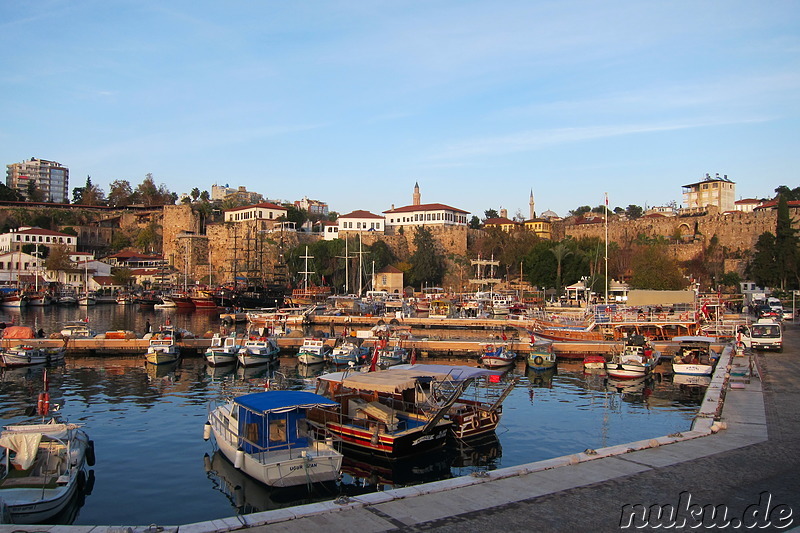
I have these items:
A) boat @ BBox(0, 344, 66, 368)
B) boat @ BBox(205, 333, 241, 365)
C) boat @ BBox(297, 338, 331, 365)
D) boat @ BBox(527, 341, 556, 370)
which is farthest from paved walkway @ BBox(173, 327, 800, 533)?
boat @ BBox(0, 344, 66, 368)

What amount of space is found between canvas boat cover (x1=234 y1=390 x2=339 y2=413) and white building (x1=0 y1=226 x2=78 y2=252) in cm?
8898

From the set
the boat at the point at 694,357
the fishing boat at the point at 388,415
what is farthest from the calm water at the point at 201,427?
the boat at the point at 694,357

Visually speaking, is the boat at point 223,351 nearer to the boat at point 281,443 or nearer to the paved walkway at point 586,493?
the boat at point 281,443

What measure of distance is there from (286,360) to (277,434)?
20189mm

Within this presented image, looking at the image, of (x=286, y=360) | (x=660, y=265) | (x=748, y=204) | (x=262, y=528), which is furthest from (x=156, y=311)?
(x=748, y=204)

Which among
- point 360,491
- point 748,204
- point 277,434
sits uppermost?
point 748,204

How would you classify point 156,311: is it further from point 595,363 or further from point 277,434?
point 277,434

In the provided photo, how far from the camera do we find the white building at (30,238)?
298 ft

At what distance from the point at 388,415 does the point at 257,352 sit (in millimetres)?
16683

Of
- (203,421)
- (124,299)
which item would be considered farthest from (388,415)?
(124,299)

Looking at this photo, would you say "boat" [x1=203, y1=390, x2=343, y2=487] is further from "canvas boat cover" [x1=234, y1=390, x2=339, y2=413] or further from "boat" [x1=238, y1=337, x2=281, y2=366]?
"boat" [x1=238, y1=337, x2=281, y2=366]

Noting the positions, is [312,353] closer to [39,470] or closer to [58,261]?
[39,470]

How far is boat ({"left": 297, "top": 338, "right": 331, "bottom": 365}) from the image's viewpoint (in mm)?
31752

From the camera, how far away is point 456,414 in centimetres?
1839
